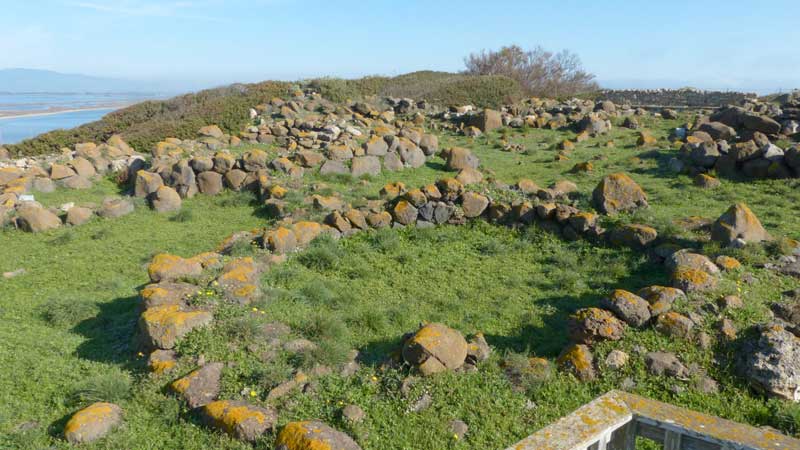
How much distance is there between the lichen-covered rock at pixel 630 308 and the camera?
7.04m

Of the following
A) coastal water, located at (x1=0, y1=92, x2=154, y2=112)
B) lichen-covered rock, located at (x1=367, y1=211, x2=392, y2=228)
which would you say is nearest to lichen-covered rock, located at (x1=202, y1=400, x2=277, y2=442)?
lichen-covered rock, located at (x1=367, y1=211, x2=392, y2=228)

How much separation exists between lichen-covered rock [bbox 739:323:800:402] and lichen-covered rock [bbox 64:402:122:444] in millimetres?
6790

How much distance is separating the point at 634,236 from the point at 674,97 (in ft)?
90.8

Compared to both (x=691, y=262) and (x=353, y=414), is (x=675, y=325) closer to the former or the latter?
(x=691, y=262)

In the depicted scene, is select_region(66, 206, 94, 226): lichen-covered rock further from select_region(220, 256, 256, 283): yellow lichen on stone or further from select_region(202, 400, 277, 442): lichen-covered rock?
select_region(202, 400, 277, 442): lichen-covered rock

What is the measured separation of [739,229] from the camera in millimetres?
9219

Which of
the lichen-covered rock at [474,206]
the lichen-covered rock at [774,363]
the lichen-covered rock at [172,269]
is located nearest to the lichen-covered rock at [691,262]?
the lichen-covered rock at [774,363]

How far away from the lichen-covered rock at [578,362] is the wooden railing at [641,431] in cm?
331

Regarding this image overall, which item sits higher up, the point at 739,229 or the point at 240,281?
the point at 739,229

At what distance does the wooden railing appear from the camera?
2.90 meters

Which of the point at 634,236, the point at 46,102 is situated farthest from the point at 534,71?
the point at 46,102

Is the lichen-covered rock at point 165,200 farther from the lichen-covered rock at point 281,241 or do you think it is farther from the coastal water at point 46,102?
the coastal water at point 46,102

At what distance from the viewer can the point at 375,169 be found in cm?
1755

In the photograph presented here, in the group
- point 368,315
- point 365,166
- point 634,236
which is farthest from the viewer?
point 365,166
